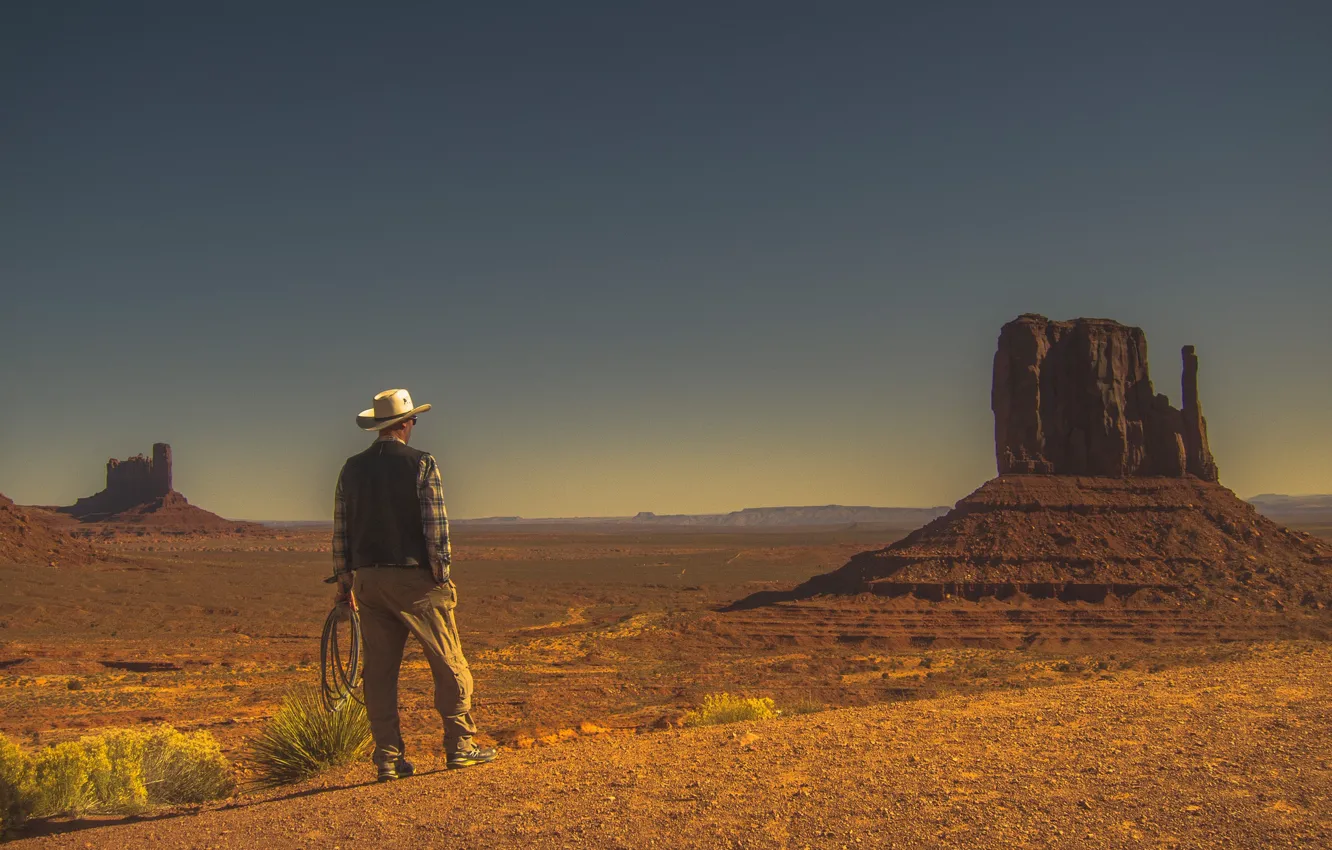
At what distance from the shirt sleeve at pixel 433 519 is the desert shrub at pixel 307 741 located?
7.20ft

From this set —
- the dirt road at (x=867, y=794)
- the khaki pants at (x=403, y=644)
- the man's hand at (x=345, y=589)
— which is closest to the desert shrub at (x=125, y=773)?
the dirt road at (x=867, y=794)

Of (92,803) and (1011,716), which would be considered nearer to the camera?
(92,803)

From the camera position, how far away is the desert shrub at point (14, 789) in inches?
246

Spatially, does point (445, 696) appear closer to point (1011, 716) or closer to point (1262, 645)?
point (1011, 716)

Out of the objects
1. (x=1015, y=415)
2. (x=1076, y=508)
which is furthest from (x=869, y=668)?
(x=1015, y=415)

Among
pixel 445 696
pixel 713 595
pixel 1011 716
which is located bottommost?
pixel 713 595

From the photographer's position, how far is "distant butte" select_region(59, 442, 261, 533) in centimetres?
14362

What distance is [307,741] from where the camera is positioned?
7.24 m

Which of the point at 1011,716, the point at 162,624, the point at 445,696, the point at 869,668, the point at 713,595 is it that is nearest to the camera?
the point at 445,696

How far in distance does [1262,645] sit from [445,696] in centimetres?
2617

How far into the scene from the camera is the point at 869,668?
2519 centimetres

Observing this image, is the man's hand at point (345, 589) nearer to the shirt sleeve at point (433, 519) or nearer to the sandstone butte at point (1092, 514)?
the shirt sleeve at point (433, 519)

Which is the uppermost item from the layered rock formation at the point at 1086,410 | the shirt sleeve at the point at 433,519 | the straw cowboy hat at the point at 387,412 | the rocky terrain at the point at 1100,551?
the layered rock formation at the point at 1086,410

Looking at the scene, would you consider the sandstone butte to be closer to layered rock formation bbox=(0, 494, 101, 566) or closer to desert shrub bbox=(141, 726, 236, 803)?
desert shrub bbox=(141, 726, 236, 803)
